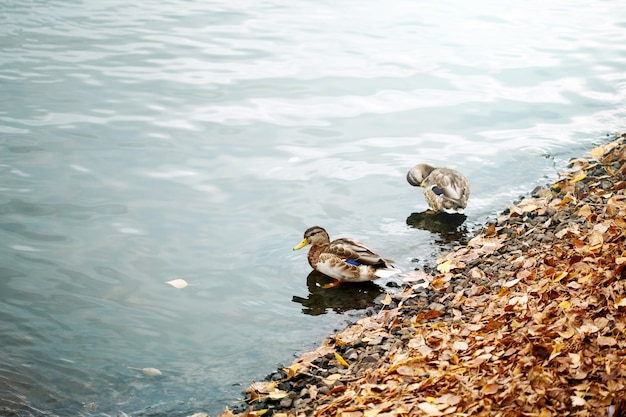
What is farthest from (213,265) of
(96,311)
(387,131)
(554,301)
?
(387,131)

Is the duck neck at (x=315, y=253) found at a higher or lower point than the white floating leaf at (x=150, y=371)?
higher

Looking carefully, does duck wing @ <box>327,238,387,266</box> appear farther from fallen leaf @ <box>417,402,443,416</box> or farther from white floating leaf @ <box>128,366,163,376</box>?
fallen leaf @ <box>417,402,443,416</box>

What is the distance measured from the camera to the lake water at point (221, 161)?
6.71 metres

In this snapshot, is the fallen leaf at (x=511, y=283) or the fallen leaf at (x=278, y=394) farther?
the fallen leaf at (x=511, y=283)

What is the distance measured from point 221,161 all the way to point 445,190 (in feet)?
11.5

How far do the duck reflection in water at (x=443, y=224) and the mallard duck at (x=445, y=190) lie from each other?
12cm

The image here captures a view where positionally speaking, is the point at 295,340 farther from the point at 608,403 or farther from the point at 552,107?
the point at 552,107

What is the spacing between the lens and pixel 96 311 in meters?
7.21

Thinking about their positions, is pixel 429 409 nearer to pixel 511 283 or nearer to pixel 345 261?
pixel 511 283

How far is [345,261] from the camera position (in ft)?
25.3

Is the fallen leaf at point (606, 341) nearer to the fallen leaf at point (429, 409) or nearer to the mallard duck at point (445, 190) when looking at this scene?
the fallen leaf at point (429, 409)

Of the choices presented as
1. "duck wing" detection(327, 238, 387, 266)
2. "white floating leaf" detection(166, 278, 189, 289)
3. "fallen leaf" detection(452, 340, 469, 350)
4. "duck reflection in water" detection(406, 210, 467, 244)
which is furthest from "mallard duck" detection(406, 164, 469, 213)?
"fallen leaf" detection(452, 340, 469, 350)

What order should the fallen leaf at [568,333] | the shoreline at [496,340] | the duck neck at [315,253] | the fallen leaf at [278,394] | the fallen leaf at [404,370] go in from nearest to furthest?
the shoreline at [496,340] → the fallen leaf at [568,333] → the fallen leaf at [404,370] → the fallen leaf at [278,394] → the duck neck at [315,253]

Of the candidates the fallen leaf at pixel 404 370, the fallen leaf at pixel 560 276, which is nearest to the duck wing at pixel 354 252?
the fallen leaf at pixel 560 276
